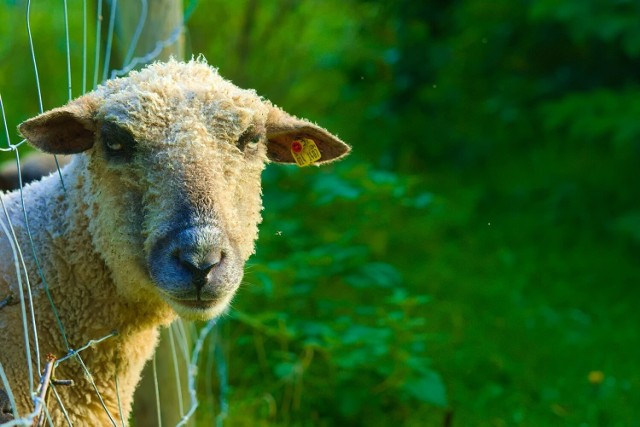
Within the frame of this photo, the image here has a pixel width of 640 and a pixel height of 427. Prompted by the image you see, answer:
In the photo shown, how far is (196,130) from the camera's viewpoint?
2.54 metres

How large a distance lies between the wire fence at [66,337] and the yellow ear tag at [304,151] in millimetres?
712

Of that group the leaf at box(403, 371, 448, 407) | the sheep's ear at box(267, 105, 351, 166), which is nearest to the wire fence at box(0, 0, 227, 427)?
the sheep's ear at box(267, 105, 351, 166)

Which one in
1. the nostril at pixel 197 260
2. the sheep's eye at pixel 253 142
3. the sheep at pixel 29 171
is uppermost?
the sheep's eye at pixel 253 142

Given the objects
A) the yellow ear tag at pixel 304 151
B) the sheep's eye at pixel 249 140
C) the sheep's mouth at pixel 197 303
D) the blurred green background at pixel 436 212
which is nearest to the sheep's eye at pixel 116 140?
the sheep's eye at pixel 249 140

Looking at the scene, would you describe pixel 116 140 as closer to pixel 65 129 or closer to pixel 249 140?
pixel 65 129

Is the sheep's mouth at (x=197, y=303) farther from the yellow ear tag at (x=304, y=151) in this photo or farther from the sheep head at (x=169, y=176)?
the yellow ear tag at (x=304, y=151)

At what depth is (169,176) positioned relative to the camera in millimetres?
Result: 2473

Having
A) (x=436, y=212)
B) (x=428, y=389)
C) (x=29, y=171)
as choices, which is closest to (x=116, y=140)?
(x=29, y=171)

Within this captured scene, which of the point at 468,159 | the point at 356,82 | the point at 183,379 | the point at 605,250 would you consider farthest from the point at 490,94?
the point at 183,379

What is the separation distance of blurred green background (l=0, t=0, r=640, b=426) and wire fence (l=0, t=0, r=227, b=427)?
76cm

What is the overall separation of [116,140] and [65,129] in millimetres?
169

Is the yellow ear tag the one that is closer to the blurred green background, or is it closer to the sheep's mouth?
the sheep's mouth

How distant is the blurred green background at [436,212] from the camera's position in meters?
5.16

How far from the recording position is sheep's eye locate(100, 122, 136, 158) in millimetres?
2543
